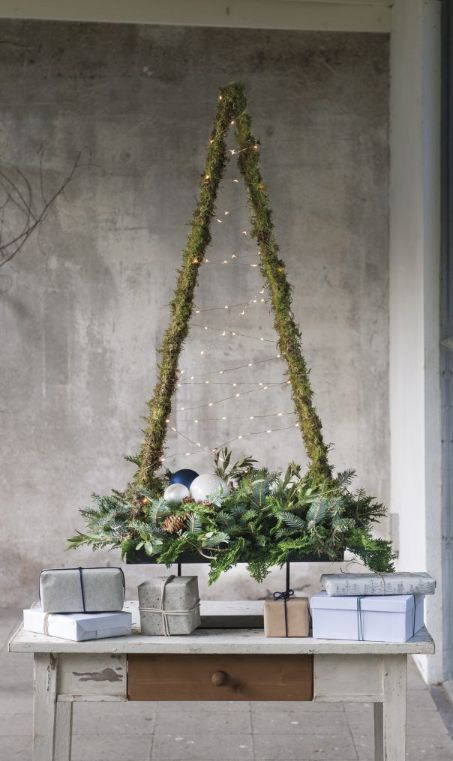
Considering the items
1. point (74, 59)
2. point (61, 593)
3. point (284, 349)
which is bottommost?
point (61, 593)

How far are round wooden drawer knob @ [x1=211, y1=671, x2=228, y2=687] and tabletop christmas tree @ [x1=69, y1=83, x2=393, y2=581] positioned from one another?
28 centimetres

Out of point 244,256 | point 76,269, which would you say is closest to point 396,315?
point 244,256

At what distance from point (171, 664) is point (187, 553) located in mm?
359

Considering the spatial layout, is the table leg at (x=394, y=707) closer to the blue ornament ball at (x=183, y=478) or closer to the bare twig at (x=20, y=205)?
the blue ornament ball at (x=183, y=478)

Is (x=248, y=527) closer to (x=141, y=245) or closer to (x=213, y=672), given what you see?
(x=213, y=672)

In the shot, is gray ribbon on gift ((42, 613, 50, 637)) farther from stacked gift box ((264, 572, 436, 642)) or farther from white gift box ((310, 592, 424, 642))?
white gift box ((310, 592, 424, 642))

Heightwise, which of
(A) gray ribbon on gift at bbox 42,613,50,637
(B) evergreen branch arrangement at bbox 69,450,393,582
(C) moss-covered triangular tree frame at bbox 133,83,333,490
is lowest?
(A) gray ribbon on gift at bbox 42,613,50,637

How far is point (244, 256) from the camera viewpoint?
6.37 metres

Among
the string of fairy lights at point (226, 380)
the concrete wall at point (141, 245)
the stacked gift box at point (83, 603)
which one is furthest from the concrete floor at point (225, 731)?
the string of fairy lights at point (226, 380)

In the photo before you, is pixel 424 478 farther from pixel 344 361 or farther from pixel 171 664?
pixel 171 664

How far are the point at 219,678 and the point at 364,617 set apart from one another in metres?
0.47

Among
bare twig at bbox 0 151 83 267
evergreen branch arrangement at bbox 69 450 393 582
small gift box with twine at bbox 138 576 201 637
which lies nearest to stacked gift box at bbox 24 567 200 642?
small gift box with twine at bbox 138 576 201 637

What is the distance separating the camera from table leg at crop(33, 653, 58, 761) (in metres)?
2.96

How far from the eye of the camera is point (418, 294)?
525 centimetres
